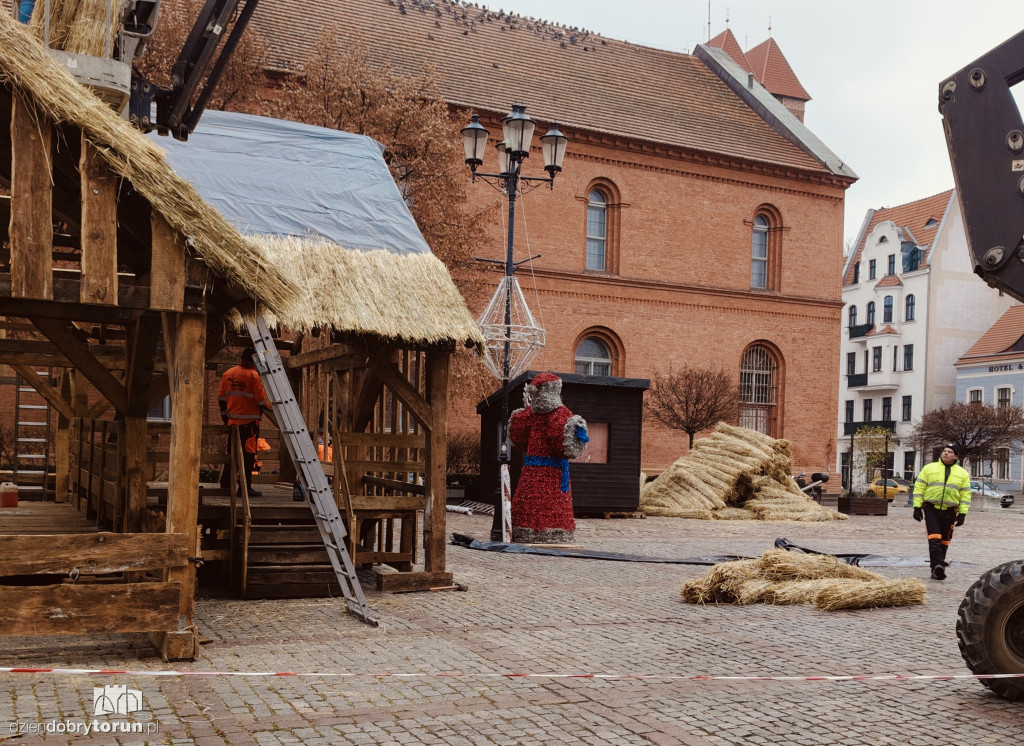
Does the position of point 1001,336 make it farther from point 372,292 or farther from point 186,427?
point 186,427

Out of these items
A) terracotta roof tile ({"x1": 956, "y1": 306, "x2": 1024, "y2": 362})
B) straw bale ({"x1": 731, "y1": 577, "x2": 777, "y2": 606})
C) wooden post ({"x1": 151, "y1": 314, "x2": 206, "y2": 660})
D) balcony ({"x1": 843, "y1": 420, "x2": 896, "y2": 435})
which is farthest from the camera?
balcony ({"x1": 843, "y1": 420, "x2": 896, "y2": 435})

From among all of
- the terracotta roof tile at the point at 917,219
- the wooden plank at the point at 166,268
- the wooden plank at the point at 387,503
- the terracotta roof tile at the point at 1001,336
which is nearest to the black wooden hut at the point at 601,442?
the wooden plank at the point at 387,503

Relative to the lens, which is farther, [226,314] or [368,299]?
[368,299]

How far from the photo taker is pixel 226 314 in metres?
8.23

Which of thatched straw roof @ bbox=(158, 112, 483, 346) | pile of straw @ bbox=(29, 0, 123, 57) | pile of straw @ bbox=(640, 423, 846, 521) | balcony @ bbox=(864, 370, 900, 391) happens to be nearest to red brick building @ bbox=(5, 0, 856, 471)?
pile of straw @ bbox=(640, 423, 846, 521)

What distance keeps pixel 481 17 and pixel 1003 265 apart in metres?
34.5

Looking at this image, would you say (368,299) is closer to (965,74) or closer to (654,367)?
(965,74)

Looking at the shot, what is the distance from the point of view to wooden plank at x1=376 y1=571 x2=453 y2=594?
10.9 metres

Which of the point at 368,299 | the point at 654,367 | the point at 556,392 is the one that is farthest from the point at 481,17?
the point at 368,299

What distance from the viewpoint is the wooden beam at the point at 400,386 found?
10766 mm

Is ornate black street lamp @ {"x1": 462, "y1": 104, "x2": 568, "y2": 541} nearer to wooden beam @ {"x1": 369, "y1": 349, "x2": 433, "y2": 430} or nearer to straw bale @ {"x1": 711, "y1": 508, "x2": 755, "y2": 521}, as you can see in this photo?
wooden beam @ {"x1": 369, "y1": 349, "x2": 433, "y2": 430}

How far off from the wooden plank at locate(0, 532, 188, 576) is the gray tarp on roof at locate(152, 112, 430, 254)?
463 centimetres

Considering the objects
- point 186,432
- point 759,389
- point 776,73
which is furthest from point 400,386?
point 776,73

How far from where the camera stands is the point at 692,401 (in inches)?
1264
